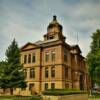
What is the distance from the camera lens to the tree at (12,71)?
3800cm

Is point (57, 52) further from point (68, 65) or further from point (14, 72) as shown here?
point (14, 72)

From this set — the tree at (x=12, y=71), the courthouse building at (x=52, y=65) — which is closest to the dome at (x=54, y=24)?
the courthouse building at (x=52, y=65)

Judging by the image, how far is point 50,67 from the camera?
48094 millimetres

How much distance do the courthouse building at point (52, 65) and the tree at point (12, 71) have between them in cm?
989

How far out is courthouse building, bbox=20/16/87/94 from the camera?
4675 centimetres

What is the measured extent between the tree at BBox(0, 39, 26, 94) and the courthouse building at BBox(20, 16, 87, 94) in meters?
9.89

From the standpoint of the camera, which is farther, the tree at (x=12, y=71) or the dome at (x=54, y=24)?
the dome at (x=54, y=24)

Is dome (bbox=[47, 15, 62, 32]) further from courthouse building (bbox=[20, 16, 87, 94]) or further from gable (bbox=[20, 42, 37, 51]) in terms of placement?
gable (bbox=[20, 42, 37, 51])

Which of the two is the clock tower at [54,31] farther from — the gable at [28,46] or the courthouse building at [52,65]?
the gable at [28,46]

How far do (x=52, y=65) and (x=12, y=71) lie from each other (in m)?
11.7

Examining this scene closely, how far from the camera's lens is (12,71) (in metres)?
38.8

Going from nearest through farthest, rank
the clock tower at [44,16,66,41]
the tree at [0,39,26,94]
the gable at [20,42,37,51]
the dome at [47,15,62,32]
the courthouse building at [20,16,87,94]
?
the tree at [0,39,26,94]
the courthouse building at [20,16,87,94]
the gable at [20,42,37,51]
the clock tower at [44,16,66,41]
the dome at [47,15,62,32]

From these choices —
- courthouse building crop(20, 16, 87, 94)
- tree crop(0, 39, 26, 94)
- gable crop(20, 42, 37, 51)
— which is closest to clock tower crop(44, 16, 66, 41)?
courthouse building crop(20, 16, 87, 94)

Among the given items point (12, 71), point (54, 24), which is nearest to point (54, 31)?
point (54, 24)
